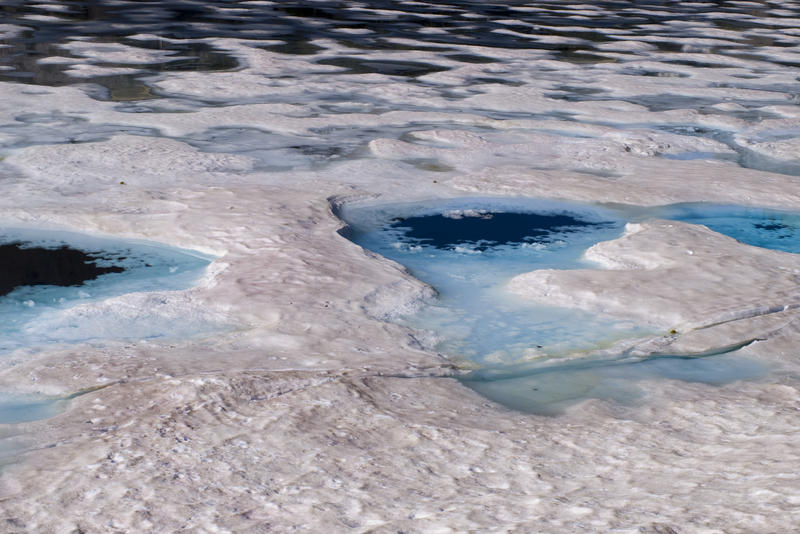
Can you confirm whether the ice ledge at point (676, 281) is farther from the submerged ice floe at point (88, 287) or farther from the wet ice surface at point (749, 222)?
the submerged ice floe at point (88, 287)

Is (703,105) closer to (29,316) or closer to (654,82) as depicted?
(654,82)

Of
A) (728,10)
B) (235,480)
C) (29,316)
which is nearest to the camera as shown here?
(235,480)

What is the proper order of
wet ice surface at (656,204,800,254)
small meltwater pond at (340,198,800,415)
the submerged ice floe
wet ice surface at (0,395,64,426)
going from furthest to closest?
wet ice surface at (656,204,800,254), the submerged ice floe, small meltwater pond at (340,198,800,415), wet ice surface at (0,395,64,426)

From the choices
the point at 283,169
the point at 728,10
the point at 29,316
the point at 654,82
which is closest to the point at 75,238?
the point at 29,316

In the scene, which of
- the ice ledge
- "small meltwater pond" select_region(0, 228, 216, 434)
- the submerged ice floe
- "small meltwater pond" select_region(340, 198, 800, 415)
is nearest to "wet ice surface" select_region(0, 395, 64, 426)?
"small meltwater pond" select_region(0, 228, 216, 434)

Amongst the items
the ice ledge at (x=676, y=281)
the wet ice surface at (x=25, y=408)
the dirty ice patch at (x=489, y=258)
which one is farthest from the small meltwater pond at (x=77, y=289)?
the ice ledge at (x=676, y=281)

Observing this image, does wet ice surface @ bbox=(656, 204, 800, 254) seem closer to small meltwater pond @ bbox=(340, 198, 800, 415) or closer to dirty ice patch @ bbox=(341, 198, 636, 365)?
small meltwater pond @ bbox=(340, 198, 800, 415)

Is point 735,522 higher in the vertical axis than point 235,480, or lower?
higher
